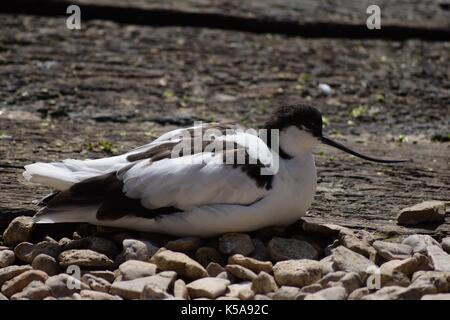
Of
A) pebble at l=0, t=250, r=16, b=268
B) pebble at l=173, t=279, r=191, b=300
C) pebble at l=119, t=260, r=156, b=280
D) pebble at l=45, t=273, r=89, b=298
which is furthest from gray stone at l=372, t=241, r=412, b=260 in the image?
pebble at l=0, t=250, r=16, b=268

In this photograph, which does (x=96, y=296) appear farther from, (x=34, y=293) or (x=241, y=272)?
(x=241, y=272)

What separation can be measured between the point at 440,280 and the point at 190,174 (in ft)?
4.71

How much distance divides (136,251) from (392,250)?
54.9 inches

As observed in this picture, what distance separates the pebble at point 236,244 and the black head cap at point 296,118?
2.34 ft

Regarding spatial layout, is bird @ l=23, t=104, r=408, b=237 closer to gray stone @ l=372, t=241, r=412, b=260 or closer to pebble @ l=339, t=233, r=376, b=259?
pebble @ l=339, t=233, r=376, b=259

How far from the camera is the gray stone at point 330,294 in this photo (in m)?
4.18

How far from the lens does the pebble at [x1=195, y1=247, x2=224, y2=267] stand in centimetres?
470

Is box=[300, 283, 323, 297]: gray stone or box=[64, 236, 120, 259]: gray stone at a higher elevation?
box=[64, 236, 120, 259]: gray stone

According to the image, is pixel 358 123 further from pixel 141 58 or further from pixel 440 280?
pixel 440 280

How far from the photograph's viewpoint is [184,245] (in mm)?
4723

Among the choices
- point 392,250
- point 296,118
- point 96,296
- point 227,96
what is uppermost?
point 296,118

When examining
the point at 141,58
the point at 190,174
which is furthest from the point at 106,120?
the point at 190,174

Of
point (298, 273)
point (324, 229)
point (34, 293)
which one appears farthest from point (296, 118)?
point (34, 293)

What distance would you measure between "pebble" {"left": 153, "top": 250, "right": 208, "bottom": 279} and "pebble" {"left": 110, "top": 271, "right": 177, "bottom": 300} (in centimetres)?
11
